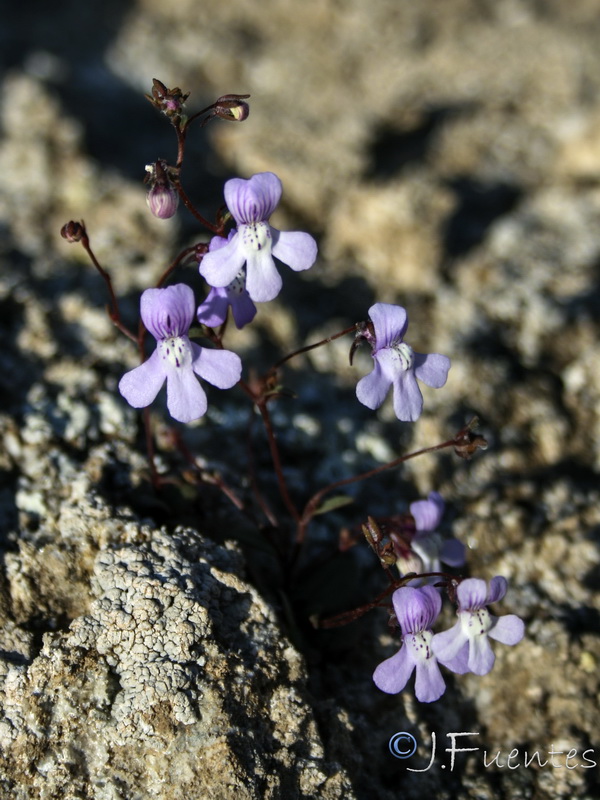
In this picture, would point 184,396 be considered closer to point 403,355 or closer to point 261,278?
point 261,278

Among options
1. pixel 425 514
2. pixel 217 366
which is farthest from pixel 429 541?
pixel 217 366

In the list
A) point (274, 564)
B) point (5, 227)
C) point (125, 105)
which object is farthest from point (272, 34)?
point (274, 564)

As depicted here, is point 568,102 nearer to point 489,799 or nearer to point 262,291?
point 262,291

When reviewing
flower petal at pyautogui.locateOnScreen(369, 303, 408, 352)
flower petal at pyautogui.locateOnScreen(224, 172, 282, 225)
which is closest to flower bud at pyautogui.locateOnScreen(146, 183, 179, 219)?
flower petal at pyautogui.locateOnScreen(224, 172, 282, 225)

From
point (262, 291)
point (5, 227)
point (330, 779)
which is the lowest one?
point (330, 779)

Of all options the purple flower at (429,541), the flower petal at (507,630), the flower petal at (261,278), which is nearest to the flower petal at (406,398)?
the purple flower at (429,541)

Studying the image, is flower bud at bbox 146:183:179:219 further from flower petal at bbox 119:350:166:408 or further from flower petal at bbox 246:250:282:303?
flower petal at bbox 119:350:166:408
